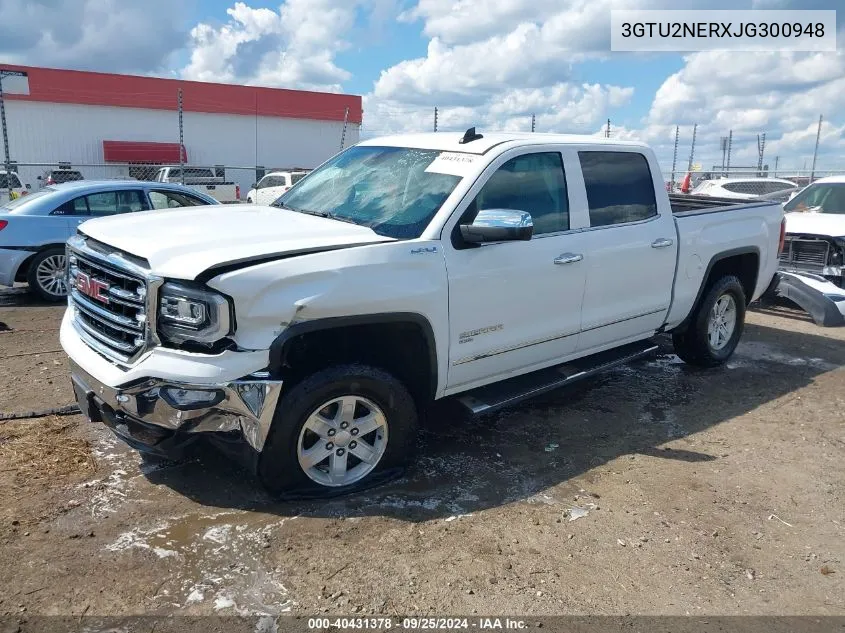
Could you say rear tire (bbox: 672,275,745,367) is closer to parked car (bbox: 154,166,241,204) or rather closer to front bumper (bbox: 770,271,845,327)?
front bumper (bbox: 770,271,845,327)

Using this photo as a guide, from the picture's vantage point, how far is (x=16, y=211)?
8.38 metres

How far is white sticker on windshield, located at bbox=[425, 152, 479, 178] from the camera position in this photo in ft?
13.8

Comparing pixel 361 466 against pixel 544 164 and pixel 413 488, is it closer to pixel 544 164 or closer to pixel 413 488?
pixel 413 488

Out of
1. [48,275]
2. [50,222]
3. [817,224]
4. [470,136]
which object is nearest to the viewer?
[470,136]

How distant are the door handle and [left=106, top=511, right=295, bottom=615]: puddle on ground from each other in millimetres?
2355

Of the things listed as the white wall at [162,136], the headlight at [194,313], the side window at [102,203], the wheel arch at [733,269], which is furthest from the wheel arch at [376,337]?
the white wall at [162,136]

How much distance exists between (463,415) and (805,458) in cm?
235

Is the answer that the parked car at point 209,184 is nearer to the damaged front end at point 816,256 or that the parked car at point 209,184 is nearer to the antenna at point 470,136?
the damaged front end at point 816,256

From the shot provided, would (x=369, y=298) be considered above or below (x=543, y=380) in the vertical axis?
above

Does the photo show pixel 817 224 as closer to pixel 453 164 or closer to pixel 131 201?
pixel 453 164

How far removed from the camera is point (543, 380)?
4648 millimetres

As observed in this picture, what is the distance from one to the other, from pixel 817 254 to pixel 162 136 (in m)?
33.1

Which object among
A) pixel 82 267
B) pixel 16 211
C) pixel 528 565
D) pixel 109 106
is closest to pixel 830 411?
pixel 528 565

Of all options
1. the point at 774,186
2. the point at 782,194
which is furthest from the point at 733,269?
the point at 774,186
